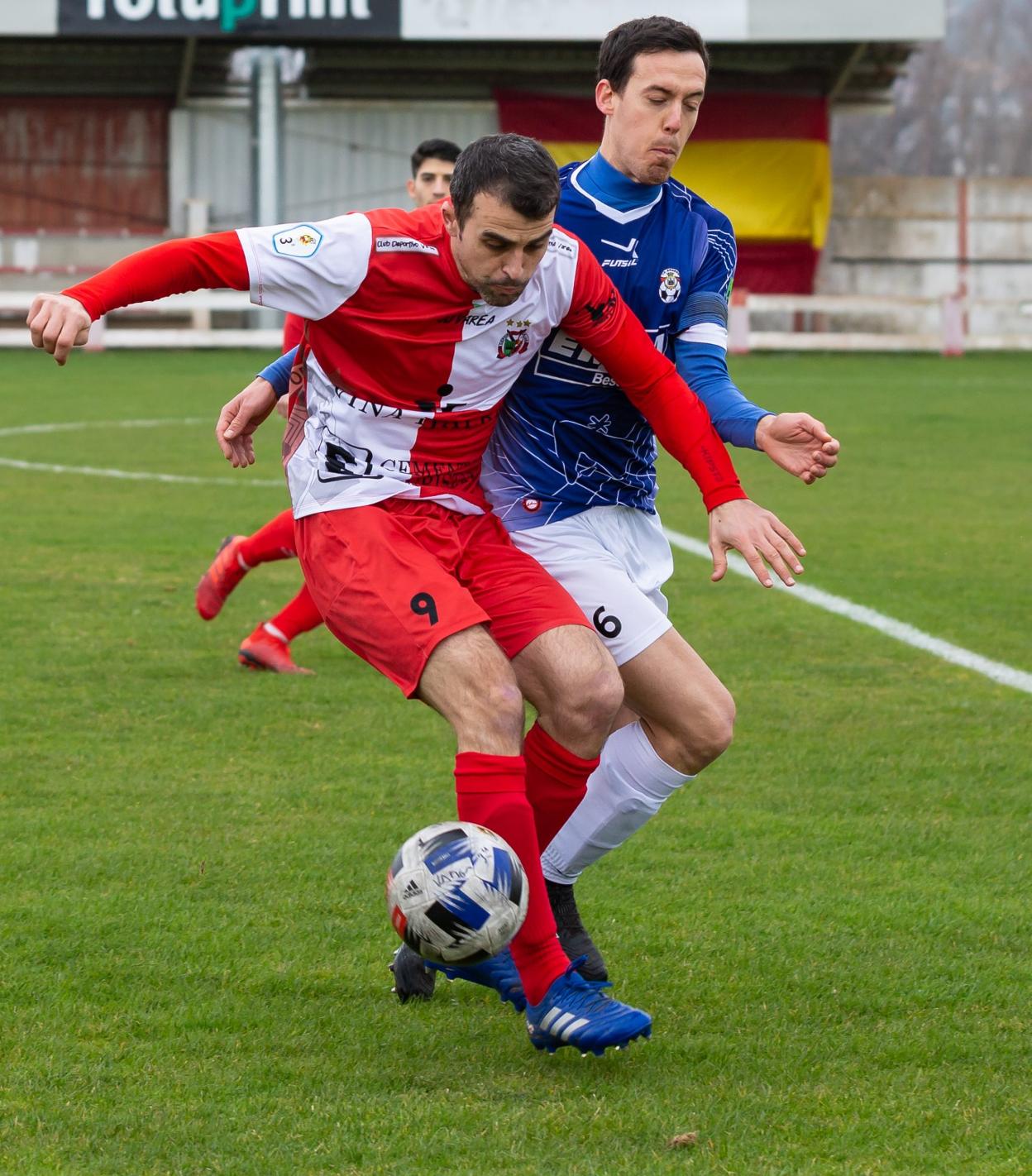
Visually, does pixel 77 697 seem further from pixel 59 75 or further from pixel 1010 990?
pixel 59 75

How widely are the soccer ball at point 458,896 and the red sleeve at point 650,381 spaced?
105 cm

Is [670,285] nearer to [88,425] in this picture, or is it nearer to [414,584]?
[414,584]

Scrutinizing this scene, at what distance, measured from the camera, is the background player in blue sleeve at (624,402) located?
13.5 ft

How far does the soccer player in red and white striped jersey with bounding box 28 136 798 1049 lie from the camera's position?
3697 mm

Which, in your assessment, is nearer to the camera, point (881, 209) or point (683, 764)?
point (683, 764)

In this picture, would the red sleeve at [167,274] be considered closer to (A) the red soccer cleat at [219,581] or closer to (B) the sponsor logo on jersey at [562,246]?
(B) the sponsor logo on jersey at [562,246]

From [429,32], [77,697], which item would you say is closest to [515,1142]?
[77,697]

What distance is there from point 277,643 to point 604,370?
10.3 ft

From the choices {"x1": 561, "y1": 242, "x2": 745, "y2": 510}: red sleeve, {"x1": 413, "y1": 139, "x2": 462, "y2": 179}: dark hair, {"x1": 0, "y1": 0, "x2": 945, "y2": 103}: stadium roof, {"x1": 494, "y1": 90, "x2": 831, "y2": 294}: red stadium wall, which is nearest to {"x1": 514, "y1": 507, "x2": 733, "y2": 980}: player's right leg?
{"x1": 561, "y1": 242, "x2": 745, "y2": 510}: red sleeve

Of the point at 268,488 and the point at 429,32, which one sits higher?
the point at 429,32

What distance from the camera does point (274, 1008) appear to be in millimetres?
3750

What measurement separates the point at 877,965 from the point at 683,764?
0.63 metres

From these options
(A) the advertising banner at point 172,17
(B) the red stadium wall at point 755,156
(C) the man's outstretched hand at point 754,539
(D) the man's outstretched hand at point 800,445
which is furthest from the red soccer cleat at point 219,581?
(B) the red stadium wall at point 755,156

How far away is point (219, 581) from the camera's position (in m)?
7.26
